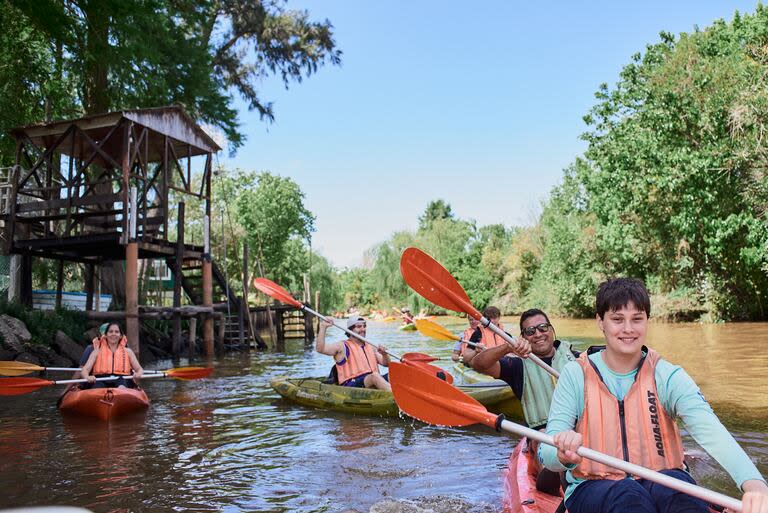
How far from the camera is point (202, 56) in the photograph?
15.3 m

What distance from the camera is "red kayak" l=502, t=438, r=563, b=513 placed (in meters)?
3.30

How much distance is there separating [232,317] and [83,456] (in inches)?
575

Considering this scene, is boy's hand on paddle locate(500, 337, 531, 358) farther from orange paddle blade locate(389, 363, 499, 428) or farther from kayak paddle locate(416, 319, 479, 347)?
kayak paddle locate(416, 319, 479, 347)

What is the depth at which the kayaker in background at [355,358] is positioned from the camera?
813 centimetres

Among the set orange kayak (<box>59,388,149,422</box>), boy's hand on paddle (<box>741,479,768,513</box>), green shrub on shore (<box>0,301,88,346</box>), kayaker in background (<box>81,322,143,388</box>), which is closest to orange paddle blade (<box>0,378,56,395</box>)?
orange kayak (<box>59,388,149,422</box>)

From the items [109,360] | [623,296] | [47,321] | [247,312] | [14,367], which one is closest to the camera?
[623,296]

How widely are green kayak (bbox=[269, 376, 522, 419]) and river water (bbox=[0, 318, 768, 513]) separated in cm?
17

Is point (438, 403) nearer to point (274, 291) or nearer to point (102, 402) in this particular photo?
point (102, 402)

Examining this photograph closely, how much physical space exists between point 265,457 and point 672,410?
15.1ft

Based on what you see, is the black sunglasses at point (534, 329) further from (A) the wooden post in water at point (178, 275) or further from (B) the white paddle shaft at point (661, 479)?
(A) the wooden post in water at point (178, 275)

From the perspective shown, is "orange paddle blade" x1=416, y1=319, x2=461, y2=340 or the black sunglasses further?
"orange paddle blade" x1=416, y1=319, x2=461, y2=340

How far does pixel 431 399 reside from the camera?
3.27 m

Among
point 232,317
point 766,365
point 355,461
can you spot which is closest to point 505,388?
point 355,461

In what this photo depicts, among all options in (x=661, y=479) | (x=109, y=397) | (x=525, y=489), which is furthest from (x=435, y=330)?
(x=661, y=479)
